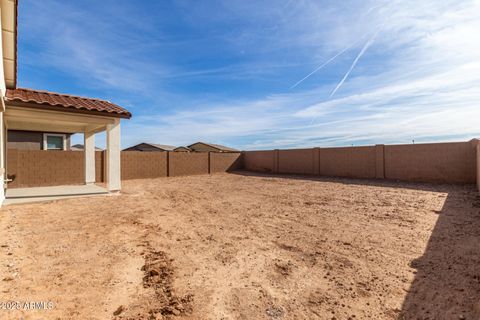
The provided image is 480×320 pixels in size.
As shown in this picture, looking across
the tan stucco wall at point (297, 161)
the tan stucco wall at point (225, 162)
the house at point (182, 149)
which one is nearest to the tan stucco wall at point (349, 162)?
the tan stucco wall at point (297, 161)

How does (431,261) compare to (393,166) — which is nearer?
(431,261)

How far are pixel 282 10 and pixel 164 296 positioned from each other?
8359 mm

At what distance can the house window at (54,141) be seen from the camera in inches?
610

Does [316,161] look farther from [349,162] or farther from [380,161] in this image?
[380,161]

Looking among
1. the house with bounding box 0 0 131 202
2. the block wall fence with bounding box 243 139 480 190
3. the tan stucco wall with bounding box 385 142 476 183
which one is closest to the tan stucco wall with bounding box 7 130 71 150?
the house with bounding box 0 0 131 202

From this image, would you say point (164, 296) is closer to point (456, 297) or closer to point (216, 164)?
point (456, 297)

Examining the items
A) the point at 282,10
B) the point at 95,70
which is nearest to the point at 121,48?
→ the point at 95,70

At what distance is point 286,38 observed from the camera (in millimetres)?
9609

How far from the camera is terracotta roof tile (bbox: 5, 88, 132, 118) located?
21.8 feet

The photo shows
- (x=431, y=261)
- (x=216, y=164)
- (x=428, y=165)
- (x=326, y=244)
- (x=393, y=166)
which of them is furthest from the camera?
(x=216, y=164)

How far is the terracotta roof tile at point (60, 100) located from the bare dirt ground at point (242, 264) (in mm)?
2915

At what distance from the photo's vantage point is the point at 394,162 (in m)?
13.3

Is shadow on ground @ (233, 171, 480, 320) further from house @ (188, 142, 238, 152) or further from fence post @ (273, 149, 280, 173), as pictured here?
house @ (188, 142, 238, 152)

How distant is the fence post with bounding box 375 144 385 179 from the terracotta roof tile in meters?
13.0
